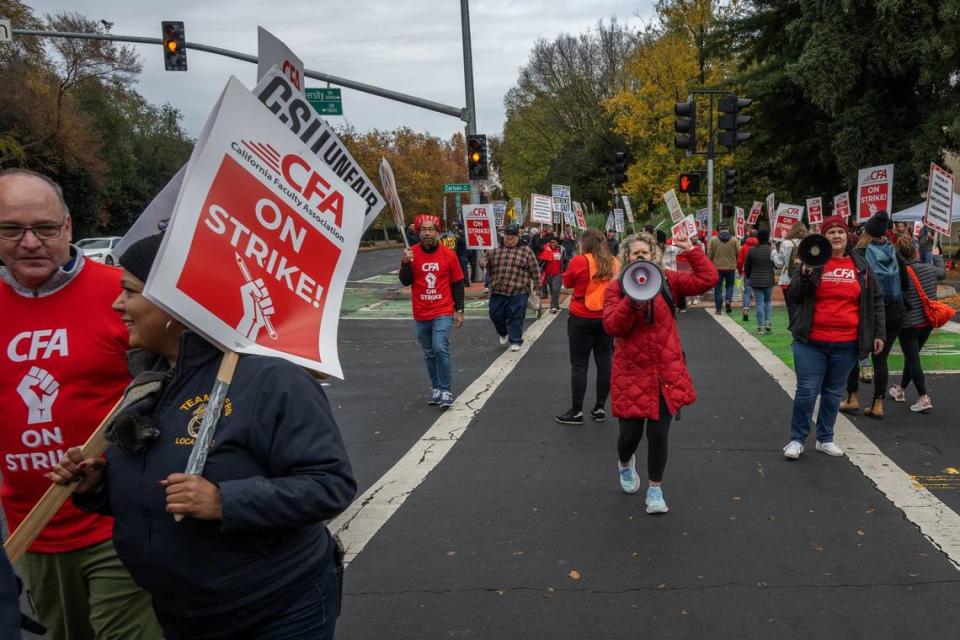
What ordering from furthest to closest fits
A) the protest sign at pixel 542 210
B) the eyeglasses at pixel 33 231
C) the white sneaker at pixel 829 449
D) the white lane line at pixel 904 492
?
1. the protest sign at pixel 542 210
2. the white sneaker at pixel 829 449
3. the white lane line at pixel 904 492
4. the eyeglasses at pixel 33 231

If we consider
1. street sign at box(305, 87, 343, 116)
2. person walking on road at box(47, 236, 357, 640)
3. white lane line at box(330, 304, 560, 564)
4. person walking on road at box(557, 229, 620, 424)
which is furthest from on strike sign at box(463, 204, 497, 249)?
person walking on road at box(47, 236, 357, 640)

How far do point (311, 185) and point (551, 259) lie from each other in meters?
15.6

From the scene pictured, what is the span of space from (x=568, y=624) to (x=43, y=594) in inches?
86.0

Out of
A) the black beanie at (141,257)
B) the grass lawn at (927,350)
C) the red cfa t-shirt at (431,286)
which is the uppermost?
Result: the black beanie at (141,257)

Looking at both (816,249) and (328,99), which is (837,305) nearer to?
(816,249)

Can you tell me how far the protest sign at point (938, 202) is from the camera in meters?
9.88

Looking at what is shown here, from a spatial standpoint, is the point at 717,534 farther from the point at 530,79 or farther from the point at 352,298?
the point at 530,79

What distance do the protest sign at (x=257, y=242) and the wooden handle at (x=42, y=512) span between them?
1.58 ft

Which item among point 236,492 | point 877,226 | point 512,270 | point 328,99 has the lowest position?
point 512,270

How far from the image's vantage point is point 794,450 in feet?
20.1

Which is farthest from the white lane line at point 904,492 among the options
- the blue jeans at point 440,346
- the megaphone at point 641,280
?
the blue jeans at point 440,346

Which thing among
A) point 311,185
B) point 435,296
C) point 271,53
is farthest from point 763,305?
point 311,185

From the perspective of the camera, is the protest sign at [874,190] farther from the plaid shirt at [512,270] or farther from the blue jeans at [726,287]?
the plaid shirt at [512,270]

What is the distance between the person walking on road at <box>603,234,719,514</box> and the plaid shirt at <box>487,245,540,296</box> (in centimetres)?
664
